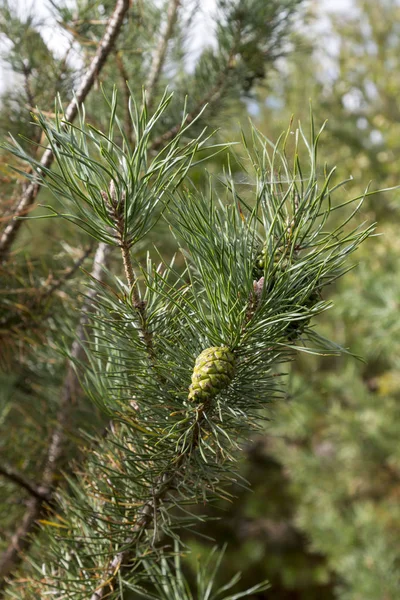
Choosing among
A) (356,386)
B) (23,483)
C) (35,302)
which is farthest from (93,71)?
(356,386)

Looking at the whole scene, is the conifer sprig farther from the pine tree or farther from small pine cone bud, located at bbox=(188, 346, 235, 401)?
the pine tree

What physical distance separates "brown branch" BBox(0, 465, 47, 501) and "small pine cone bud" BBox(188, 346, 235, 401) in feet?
0.75

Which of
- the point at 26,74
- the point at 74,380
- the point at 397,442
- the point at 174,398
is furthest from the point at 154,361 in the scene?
the point at 397,442

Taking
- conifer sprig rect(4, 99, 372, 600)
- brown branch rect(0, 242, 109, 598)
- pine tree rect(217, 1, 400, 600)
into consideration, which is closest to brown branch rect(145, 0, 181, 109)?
pine tree rect(217, 1, 400, 600)

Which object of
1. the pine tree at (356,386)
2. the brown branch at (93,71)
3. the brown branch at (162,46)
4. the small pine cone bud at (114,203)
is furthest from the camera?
the pine tree at (356,386)

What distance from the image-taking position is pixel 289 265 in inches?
9.0

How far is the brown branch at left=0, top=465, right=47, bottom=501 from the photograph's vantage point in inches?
15.5

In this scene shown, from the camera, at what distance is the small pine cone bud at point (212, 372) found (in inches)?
8.8

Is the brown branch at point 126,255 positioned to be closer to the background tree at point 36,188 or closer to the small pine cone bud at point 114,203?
the small pine cone bud at point 114,203

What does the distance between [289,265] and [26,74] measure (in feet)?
1.19

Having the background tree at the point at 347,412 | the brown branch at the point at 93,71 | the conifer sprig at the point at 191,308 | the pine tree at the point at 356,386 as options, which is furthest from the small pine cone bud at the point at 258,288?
the background tree at the point at 347,412

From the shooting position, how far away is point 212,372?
0.73 ft

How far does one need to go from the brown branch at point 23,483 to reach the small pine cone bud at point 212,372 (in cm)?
23

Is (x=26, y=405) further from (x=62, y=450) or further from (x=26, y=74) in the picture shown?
(x=26, y=74)
